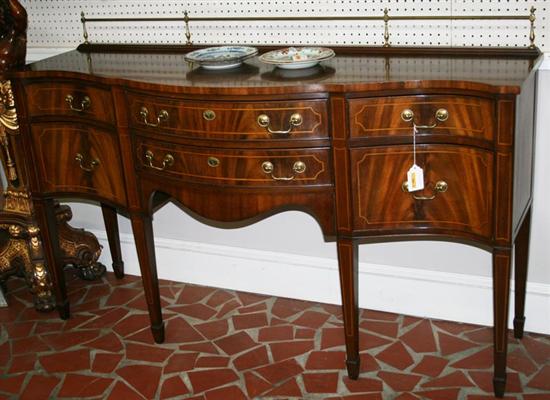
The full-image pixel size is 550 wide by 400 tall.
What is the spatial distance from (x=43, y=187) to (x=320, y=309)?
4.17ft

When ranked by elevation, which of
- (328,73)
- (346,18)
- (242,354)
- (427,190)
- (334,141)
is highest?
(346,18)

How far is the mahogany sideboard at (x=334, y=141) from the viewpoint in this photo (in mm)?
2428

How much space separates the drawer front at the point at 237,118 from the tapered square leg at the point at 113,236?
3.78 ft

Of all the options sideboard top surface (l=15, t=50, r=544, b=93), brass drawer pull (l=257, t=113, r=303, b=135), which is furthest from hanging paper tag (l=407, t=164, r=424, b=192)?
brass drawer pull (l=257, t=113, r=303, b=135)

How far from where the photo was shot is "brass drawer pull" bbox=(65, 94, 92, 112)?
9.55ft

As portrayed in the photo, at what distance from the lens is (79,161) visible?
3.06m

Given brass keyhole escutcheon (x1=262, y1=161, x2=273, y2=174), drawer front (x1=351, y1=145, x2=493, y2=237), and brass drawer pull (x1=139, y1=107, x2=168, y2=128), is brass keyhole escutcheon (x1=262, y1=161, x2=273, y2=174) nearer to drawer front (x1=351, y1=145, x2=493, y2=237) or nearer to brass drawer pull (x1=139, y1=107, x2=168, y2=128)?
drawer front (x1=351, y1=145, x2=493, y2=237)

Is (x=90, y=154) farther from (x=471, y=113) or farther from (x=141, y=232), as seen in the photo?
(x=471, y=113)

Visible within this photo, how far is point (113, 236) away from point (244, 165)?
4.64 feet

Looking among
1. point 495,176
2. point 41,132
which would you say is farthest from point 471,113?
point 41,132

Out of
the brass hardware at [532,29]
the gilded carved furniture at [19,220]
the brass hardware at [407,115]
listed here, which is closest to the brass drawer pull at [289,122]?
the brass hardware at [407,115]

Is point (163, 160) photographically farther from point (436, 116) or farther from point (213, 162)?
point (436, 116)

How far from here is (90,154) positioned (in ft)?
9.93

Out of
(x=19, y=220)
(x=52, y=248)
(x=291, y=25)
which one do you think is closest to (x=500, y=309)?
(x=291, y=25)
